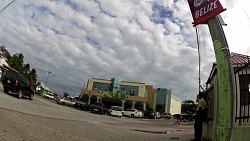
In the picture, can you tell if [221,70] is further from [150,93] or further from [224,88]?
[150,93]

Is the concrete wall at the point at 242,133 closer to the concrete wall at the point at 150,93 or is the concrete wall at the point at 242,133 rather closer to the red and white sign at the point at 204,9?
the red and white sign at the point at 204,9

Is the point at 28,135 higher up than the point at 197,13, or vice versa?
the point at 197,13

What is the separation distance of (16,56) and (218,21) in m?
82.8

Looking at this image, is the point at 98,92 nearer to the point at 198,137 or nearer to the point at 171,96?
the point at 171,96

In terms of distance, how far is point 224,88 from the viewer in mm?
4438

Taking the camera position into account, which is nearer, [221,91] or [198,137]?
[221,91]

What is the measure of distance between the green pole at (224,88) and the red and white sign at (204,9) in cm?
31

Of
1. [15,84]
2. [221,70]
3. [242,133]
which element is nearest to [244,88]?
[242,133]

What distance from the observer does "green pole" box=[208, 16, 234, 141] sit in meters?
4.38

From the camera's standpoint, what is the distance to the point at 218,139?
4559mm

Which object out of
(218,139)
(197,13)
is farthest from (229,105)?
(197,13)

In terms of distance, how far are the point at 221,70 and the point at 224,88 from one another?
296 mm

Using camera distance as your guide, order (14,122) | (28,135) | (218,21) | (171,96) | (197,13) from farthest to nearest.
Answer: (171,96)
(14,122)
(28,135)
(197,13)
(218,21)

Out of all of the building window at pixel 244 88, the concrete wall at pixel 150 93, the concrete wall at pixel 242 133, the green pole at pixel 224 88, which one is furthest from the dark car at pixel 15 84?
the concrete wall at pixel 150 93
